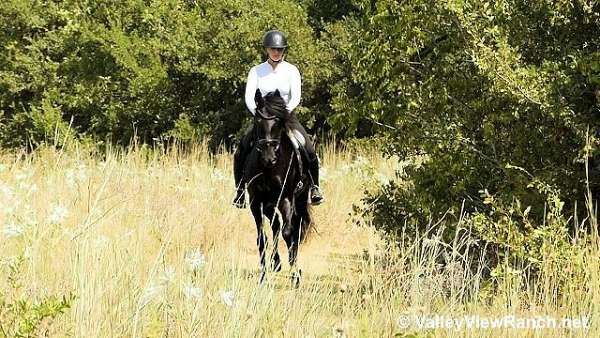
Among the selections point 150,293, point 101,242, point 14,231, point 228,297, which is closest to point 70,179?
point 101,242

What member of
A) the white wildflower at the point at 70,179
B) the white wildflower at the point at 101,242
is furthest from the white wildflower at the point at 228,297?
the white wildflower at the point at 70,179

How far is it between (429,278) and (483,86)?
2.05 meters

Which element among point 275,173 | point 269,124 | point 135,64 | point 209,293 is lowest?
point 209,293

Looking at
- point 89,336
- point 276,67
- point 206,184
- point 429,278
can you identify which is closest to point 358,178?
point 206,184

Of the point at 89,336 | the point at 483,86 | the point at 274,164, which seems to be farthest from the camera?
the point at 274,164

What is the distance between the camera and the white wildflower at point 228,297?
420 centimetres

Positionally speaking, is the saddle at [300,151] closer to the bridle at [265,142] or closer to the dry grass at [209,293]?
the bridle at [265,142]

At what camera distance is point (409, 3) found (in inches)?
258

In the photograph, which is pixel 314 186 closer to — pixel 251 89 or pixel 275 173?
pixel 275 173

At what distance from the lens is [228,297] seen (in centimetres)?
428

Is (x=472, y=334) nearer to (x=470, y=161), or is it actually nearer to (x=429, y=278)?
(x=429, y=278)
